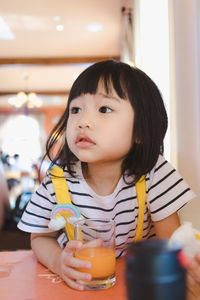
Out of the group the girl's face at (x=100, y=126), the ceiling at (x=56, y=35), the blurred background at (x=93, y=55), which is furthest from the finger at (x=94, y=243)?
the ceiling at (x=56, y=35)

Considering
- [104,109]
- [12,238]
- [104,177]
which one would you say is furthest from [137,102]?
[12,238]

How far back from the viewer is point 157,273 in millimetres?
195

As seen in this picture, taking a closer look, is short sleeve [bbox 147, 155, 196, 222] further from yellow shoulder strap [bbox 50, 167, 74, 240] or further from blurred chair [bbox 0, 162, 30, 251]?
blurred chair [bbox 0, 162, 30, 251]

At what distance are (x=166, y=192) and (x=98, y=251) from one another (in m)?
0.24

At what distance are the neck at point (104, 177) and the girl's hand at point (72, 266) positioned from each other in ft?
0.81

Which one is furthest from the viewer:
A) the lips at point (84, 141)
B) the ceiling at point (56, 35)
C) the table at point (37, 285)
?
the ceiling at point (56, 35)

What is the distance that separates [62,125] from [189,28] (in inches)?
15.5

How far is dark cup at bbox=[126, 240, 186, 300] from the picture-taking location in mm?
195

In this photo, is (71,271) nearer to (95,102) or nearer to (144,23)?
(95,102)

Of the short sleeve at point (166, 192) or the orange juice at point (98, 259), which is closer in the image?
the orange juice at point (98, 259)

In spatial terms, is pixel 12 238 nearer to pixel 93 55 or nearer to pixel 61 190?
pixel 61 190

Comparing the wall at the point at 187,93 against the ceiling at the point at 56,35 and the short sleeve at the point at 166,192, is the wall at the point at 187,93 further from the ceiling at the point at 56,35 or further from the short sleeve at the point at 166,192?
the ceiling at the point at 56,35

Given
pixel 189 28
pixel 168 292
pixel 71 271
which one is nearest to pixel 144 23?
pixel 189 28

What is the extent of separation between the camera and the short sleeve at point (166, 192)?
718 millimetres
